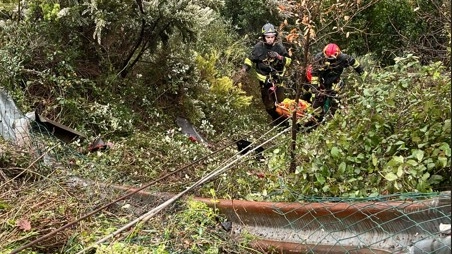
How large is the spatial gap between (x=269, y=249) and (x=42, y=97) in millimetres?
3978

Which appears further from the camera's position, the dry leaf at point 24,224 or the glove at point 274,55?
the glove at point 274,55

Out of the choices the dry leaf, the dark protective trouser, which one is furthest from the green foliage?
the dark protective trouser

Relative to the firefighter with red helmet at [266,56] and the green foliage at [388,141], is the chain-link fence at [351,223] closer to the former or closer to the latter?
the green foliage at [388,141]

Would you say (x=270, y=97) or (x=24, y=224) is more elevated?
(x=24, y=224)

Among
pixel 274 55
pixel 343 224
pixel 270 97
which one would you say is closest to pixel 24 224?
pixel 343 224

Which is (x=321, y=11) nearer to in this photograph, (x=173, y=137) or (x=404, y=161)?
(x=404, y=161)

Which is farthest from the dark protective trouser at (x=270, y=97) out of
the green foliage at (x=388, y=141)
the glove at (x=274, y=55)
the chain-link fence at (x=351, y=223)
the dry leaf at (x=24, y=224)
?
the dry leaf at (x=24, y=224)

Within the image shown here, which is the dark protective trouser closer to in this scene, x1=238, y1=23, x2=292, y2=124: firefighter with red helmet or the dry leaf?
x1=238, y1=23, x2=292, y2=124: firefighter with red helmet

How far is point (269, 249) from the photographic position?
11.7ft

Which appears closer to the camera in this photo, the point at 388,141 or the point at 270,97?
the point at 388,141

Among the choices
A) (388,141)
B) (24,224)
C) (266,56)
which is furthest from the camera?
(266,56)

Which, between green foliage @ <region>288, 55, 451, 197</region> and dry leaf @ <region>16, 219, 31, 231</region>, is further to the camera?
dry leaf @ <region>16, 219, 31, 231</region>

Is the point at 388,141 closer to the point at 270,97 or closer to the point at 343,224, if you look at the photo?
the point at 343,224

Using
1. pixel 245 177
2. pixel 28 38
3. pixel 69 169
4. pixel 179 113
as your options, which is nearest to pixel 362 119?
pixel 245 177
